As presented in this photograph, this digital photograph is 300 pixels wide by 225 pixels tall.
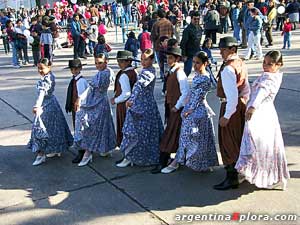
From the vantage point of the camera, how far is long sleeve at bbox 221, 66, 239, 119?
4.62 metres

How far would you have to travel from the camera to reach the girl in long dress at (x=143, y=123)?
5480mm

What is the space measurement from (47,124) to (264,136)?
299 centimetres

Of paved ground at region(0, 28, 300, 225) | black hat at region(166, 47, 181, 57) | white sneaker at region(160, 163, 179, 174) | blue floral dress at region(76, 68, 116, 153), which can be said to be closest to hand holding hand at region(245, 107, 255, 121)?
paved ground at region(0, 28, 300, 225)

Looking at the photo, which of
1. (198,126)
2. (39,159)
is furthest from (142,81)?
(39,159)

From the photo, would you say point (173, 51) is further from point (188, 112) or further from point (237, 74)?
point (237, 74)

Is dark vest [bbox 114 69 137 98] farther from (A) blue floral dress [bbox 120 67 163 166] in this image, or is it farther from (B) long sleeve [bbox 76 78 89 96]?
(B) long sleeve [bbox 76 78 89 96]

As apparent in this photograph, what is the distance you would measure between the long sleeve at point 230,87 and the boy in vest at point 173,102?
0.70 metres

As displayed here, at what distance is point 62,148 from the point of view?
6.30 metres

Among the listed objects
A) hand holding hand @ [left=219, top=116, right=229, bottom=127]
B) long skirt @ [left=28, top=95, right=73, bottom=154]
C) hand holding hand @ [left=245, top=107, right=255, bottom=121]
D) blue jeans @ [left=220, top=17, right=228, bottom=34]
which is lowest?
long skirt @ [left=28, top=95, right=73, bottom=154]

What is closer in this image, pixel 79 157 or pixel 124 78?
pixel 124 78

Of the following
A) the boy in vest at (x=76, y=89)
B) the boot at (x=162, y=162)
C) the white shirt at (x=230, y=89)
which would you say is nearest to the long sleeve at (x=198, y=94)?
the white shirt at (x=230, y=89)

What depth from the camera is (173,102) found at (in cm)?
537

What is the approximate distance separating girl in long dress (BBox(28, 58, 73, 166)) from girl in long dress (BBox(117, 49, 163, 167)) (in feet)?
3.40

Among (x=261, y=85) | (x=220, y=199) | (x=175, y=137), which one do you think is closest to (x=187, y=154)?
(x=175, y=137)
